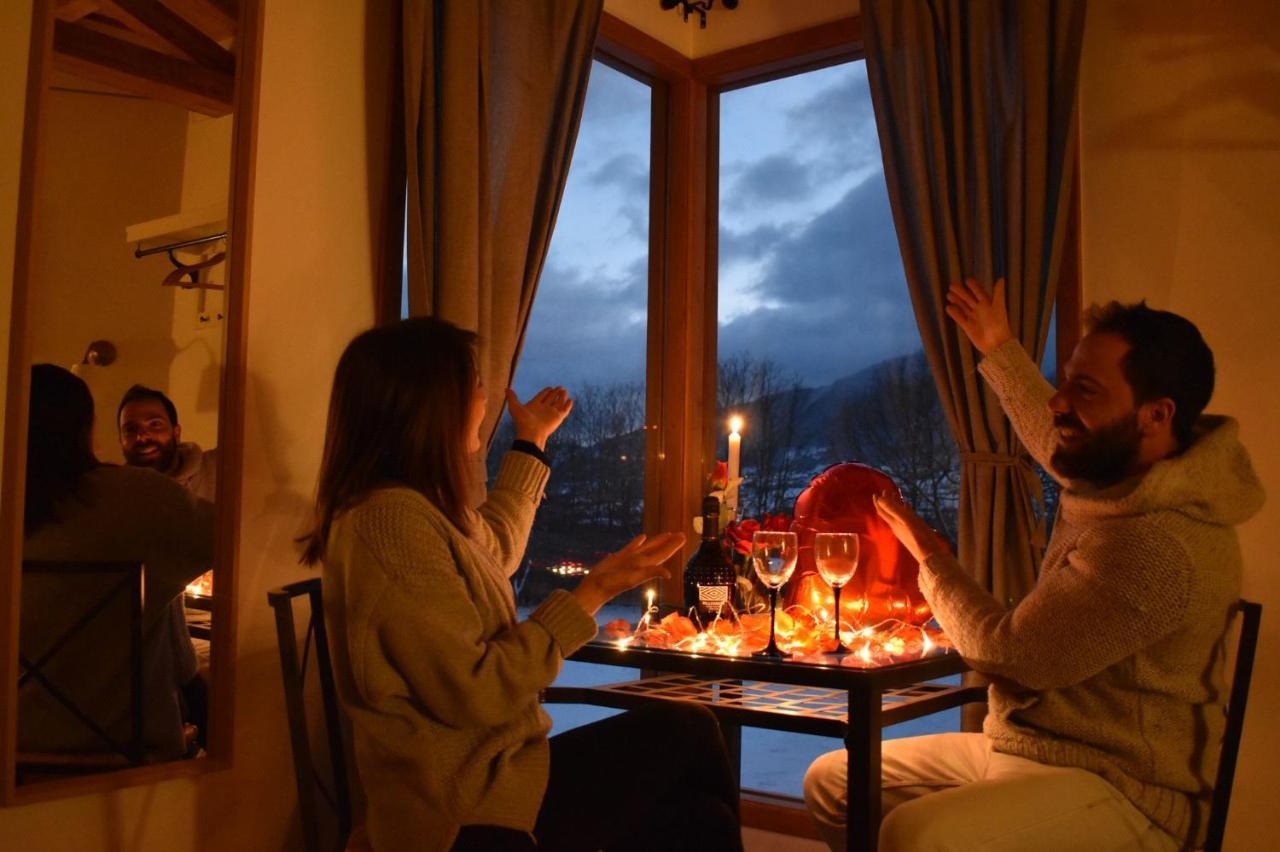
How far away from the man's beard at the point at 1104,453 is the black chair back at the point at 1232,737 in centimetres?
31

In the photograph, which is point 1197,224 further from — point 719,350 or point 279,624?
point 279,624

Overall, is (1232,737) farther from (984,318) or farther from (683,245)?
(683,245)

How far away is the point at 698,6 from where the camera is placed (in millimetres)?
3395

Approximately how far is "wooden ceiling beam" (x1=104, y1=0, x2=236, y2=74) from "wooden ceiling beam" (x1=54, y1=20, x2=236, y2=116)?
20mm

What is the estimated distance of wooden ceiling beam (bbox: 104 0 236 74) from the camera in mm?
2006

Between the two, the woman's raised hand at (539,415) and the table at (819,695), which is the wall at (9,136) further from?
the table at (819,695)

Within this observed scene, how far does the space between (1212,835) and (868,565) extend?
0.78 meters

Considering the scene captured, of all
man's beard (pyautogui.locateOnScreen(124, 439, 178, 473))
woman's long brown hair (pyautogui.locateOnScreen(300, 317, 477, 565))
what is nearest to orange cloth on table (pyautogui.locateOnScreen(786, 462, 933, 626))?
woman's long brown hair (pyautogui.locateOnScreen(300, 317, 477, 565))

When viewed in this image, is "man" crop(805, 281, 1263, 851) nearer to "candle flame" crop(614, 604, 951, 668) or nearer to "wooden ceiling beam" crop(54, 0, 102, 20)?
"candle flame" crop(614, 604, 951, 668)

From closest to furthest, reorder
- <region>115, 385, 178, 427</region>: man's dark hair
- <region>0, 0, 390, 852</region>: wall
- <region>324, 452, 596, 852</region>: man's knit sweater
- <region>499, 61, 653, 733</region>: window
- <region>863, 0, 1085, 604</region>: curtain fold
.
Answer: <region>324, 452, 596, 852</region>: man's knit sweater → <region>115, 385, 178, 427</region>: man's dark hair → <region>0, 0, 390, 852</region>: wall → <region>863, 0, 1085, 604</region>: curtain fold → <region>499, 61, 653, 733</region>: window

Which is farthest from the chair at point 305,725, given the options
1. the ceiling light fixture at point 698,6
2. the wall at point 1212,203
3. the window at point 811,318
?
the ceiling light fixture at point 698,6

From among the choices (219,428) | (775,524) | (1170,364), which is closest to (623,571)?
(775,524)

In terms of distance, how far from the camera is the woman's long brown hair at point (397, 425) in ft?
5.65

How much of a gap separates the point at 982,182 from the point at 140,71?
186 cm
